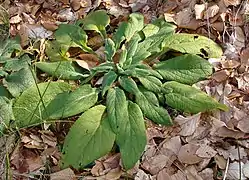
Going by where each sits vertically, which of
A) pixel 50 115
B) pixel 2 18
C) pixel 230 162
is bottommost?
pixel 230 162

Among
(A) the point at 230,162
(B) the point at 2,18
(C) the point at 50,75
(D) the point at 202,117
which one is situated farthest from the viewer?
(B) the point at 2,18

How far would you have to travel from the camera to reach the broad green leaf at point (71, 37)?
247cm

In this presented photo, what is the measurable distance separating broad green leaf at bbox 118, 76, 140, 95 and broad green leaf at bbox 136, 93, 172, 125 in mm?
30

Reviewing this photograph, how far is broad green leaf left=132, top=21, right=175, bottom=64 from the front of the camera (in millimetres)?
2342

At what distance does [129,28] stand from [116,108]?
48 centimetres

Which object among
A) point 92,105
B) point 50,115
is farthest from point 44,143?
point 92,105

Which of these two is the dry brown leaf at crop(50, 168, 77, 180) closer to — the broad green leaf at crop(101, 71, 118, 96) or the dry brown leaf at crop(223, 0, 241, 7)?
the broad green leaf at crop(101, 71, 118, 96)

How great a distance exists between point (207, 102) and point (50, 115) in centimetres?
67

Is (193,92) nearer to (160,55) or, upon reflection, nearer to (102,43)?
(160,55)

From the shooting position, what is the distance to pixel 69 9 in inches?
109

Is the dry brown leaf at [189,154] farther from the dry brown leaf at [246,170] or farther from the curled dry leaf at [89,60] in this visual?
the curled dry leaf at [89,60]

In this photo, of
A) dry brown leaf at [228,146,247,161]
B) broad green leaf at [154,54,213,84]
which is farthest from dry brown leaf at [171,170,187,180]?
broad green leaf at [154,54,213,84]

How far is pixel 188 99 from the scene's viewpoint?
86.7 inches

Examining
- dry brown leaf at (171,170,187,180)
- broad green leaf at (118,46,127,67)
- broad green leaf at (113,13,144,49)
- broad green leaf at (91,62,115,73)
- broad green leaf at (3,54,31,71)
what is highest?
Answer: broad green leaf at (113,13,144,49)
